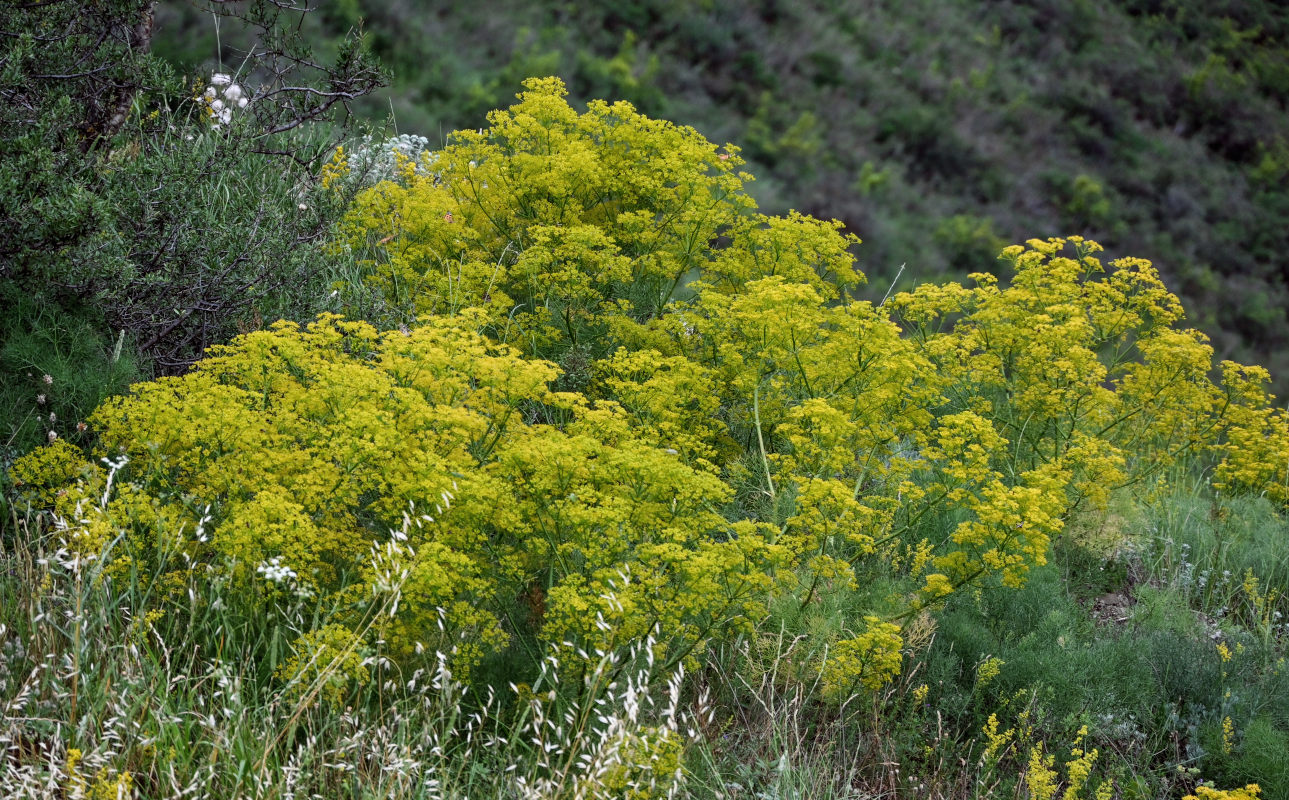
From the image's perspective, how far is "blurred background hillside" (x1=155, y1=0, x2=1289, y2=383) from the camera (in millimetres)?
19688

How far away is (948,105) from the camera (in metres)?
23.6

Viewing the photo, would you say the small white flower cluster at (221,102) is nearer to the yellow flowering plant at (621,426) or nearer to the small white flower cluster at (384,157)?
the yellow flowering plant at (621,426)

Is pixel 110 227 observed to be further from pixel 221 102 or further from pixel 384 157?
pixel 384 157

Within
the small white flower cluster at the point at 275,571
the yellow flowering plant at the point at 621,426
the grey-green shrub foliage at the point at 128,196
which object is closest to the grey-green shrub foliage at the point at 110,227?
the grey-green shrub foliage at the point at 128,196

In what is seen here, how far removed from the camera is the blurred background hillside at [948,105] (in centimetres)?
1969

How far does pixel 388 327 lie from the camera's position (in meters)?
5.02

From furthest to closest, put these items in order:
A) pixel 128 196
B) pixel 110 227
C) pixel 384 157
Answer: pixel 384 157 < pixel 128 196 < pixel 110 227

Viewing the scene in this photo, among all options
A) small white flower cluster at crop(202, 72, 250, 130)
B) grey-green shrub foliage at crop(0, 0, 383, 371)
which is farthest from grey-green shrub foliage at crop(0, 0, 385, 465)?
small white flower cluster at crop(202, 72, 250, 130)

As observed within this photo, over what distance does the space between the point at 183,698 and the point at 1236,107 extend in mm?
29346

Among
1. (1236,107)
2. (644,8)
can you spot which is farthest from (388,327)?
(1236,107)

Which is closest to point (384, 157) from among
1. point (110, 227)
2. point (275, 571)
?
point (110, 227)

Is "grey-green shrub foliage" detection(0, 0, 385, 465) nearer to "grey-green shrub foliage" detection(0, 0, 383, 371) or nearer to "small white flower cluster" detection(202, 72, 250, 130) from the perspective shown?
"grey-green shrub foliage" detection(0, 0, 383, 371)

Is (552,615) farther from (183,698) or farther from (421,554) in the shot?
(183,698)

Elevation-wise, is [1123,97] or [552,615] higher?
[1123,97]
